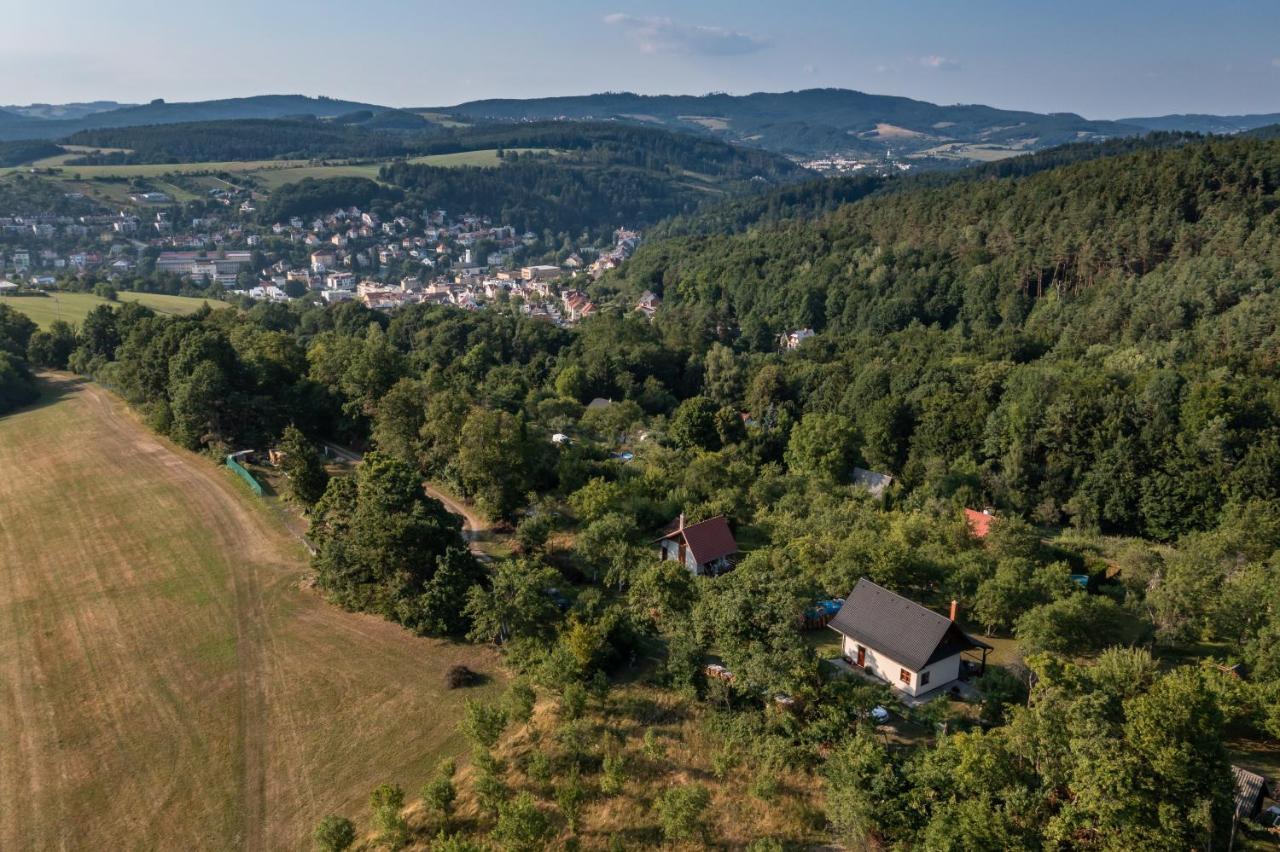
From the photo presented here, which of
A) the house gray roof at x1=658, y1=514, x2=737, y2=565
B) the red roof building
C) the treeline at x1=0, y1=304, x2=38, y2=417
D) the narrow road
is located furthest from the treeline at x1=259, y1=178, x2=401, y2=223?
the red roof building

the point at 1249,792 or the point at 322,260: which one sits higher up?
the point at 322,260

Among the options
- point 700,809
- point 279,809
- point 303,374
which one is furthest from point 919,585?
point 303,374

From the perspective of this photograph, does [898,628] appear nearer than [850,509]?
Yes

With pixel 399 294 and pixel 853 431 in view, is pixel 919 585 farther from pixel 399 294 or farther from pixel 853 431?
pixel 399 294

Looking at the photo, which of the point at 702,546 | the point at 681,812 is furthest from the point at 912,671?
the point at 702,546

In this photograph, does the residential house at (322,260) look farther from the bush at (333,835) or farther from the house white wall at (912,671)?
the house white wall at (912,671)

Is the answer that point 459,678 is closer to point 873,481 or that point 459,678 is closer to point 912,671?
point 912,671

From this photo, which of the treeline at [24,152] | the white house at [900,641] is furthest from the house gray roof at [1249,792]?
the treeline at [24,152]
